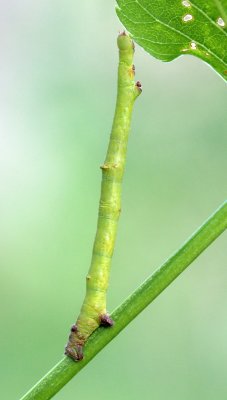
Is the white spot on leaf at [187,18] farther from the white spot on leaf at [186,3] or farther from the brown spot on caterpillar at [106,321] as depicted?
the brown spot on caterpillar at [106,321]

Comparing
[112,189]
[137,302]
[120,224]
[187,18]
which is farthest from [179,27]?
[120,224]

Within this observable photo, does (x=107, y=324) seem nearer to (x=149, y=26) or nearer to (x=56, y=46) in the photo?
(x=149, y=26)

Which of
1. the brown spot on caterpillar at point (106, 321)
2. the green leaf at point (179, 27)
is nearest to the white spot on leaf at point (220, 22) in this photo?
the green leaf at point (179, 27)

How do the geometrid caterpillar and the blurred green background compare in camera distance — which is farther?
the blurred green background

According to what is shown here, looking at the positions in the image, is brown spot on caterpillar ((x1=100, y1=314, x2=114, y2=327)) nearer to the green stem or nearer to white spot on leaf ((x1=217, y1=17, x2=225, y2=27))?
the green stem

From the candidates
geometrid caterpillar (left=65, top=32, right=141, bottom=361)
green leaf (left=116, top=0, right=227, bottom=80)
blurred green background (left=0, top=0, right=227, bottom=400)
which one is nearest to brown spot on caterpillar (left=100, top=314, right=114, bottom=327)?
geometrid caterpillar (left=65, top=32, right=141, bottom=361)

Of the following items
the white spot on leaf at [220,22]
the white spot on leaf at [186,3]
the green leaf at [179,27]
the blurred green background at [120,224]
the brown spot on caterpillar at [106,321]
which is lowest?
the blurred green background at [120,224]

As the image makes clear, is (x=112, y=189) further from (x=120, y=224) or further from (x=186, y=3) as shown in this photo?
(x=120, y=224)
